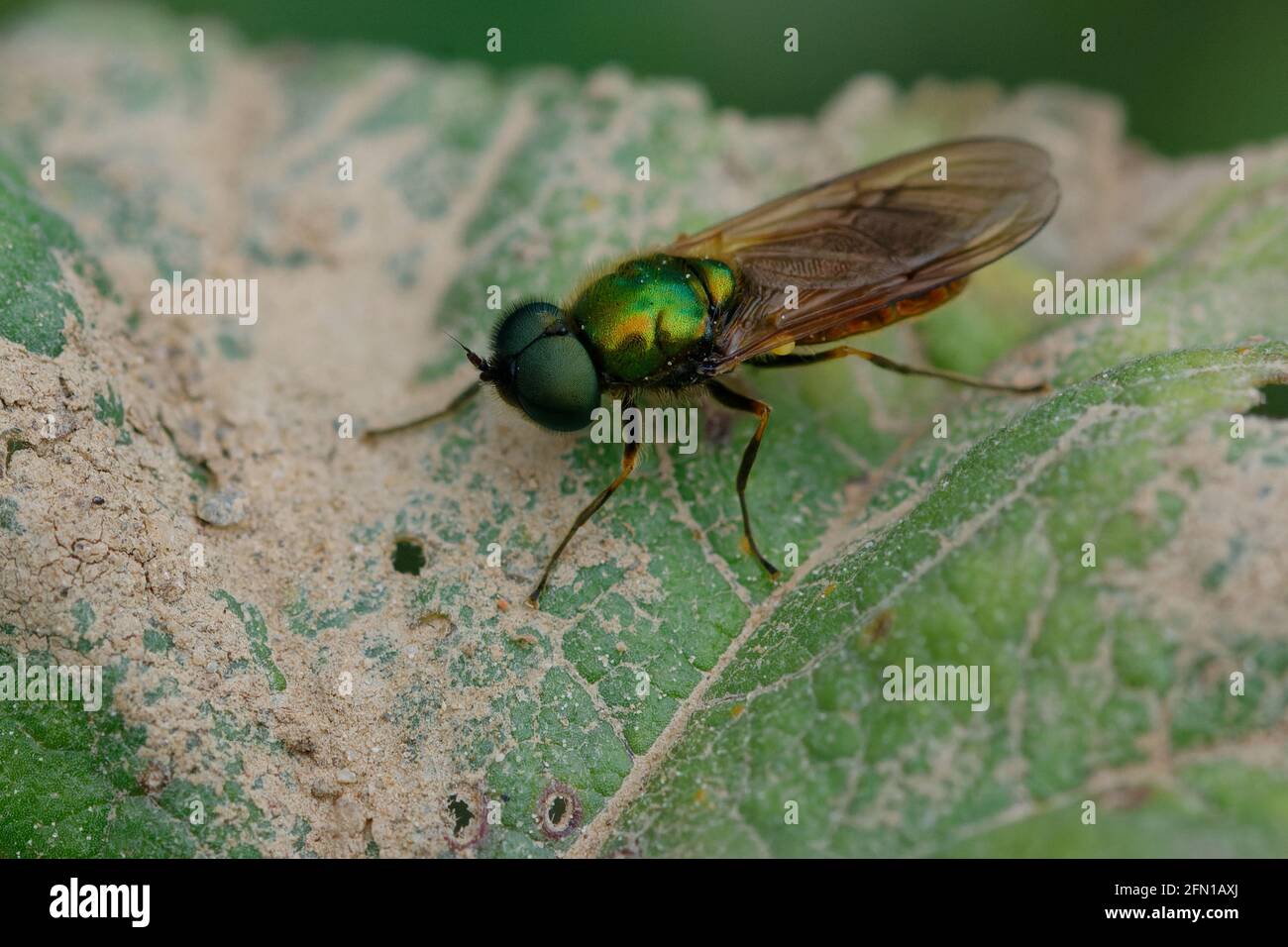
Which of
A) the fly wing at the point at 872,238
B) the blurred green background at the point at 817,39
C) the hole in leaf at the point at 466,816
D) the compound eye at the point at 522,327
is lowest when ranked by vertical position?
the hole in leaf at the point at 466,816

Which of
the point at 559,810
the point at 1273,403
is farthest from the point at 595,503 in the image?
the point at 1273,403

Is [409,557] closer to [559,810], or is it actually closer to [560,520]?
[560,520]

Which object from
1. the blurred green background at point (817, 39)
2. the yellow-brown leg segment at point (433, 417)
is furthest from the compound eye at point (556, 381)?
the blurred green background at point (817, 39)

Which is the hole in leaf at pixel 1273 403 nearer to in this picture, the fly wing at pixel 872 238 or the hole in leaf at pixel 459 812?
the fly wing at pixel 872 238

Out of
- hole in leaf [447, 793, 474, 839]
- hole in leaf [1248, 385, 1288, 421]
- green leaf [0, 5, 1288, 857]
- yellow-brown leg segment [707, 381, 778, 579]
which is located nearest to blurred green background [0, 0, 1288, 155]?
green leaf [0, 5, 1288, 857]

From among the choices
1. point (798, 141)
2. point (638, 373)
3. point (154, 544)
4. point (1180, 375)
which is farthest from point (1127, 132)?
point (154, 544)

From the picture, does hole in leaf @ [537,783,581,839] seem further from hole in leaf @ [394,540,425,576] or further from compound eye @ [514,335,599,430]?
compound eye @ [514,335,599,430]
